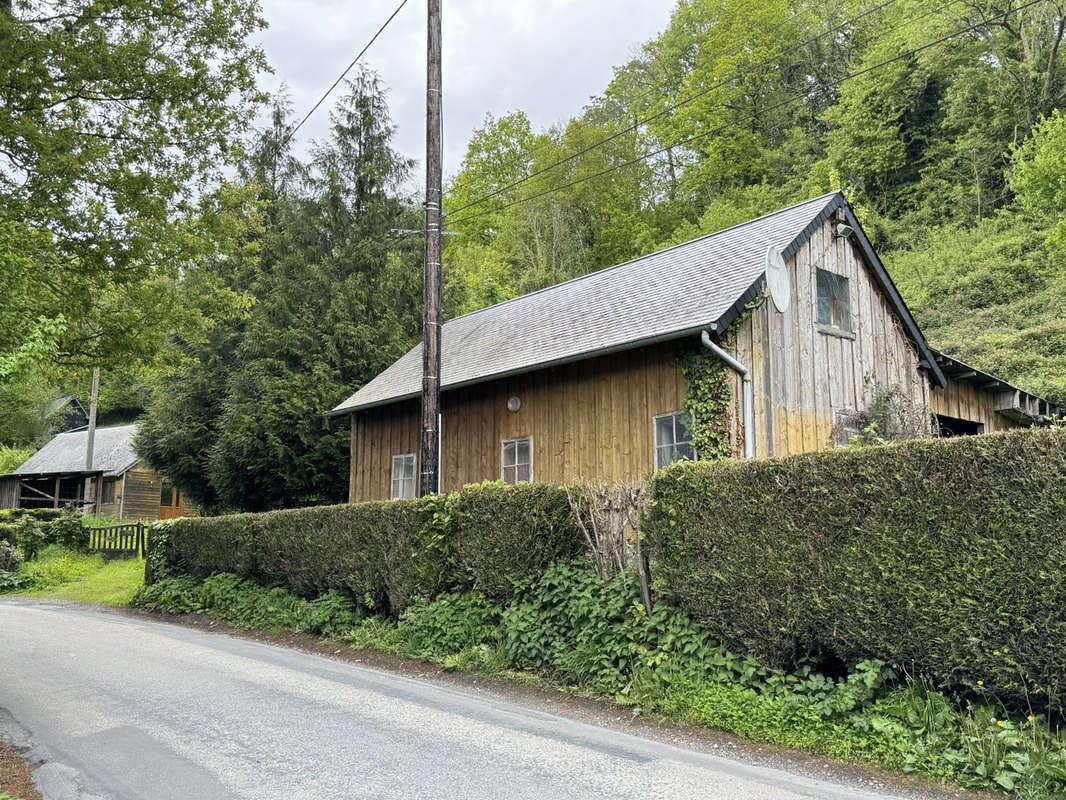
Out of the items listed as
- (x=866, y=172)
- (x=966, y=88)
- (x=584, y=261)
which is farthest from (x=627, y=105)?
(x=966, y=88)

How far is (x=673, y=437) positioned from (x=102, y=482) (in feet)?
128

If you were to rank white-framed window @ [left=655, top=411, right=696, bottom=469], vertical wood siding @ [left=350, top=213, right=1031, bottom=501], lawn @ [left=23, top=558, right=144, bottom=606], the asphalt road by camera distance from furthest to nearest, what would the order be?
lawn @ [left=23, top=558, right=144, bottom=606] < vertical wood siding @ [left=350, top=213, right=1031, bottom=501] < white-framed window @ [left=655, top=411, right=696, bottom=469] < the asphalt road

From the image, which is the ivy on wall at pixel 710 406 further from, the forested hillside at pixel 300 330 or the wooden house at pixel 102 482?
the wooden house at pixel 102 482

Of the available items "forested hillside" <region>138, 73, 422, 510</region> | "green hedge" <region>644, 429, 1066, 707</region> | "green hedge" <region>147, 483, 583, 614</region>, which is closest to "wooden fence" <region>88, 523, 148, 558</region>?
"forested hillside" <region>138, 73, 422, 510</region>

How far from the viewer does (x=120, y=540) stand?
72.4 feet

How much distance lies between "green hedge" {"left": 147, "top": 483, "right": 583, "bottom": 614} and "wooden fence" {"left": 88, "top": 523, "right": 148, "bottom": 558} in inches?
379

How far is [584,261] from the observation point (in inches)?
1454

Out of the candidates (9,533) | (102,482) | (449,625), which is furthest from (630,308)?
(102,482)

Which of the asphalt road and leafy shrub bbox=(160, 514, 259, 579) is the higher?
leafy shrub bbox=(160, 514, 259, 579)

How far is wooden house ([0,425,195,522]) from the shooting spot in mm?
39906

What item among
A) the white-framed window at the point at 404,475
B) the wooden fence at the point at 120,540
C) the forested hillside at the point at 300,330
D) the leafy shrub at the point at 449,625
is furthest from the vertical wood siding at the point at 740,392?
the wooden fence at the point at 120,540

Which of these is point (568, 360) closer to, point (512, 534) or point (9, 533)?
point (512, 534)

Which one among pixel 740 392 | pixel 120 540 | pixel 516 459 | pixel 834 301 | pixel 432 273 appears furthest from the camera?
pixel 120 540

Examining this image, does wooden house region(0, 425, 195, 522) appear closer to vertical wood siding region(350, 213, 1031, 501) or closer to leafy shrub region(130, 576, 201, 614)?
leafy shrub region(130, 576, 201, 614)
